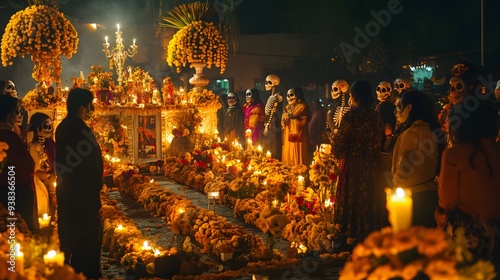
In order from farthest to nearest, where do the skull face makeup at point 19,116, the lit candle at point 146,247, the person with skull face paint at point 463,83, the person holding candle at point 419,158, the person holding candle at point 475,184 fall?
the person with skull face paint at point 463,83 < the lit candle at point 146,247 < the skull face makeup at point 19,116 < the person holding candle at point 419,158 < the person holding candle at point 475,184

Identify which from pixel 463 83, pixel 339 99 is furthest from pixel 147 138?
pixel 463 83

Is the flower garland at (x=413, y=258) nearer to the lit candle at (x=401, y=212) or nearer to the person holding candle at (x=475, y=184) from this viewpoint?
the lit candle at (x=401, y=212)

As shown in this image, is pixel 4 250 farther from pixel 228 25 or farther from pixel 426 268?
pixel 228 25

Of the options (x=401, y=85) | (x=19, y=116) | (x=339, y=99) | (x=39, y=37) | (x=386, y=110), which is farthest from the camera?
(x=39, y=37)

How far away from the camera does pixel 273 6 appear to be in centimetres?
3331

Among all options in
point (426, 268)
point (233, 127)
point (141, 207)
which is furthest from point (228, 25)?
point (426, 268)

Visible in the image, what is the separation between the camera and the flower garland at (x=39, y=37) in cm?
1334

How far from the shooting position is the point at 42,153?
807cm

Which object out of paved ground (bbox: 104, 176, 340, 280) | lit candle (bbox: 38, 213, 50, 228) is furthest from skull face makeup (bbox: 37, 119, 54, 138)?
paved ground (bbox: 104, 176, 340, 280)

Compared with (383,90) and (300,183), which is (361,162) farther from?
(383,90)

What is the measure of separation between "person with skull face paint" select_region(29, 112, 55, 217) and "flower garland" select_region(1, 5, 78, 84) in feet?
18.8

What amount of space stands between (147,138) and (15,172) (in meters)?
9.07

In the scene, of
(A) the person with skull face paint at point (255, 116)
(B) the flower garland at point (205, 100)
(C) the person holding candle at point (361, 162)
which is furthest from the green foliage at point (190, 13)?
(C) the person holding candle at point (361, 162)

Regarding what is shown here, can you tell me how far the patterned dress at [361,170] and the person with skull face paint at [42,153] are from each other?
11.1 ft
